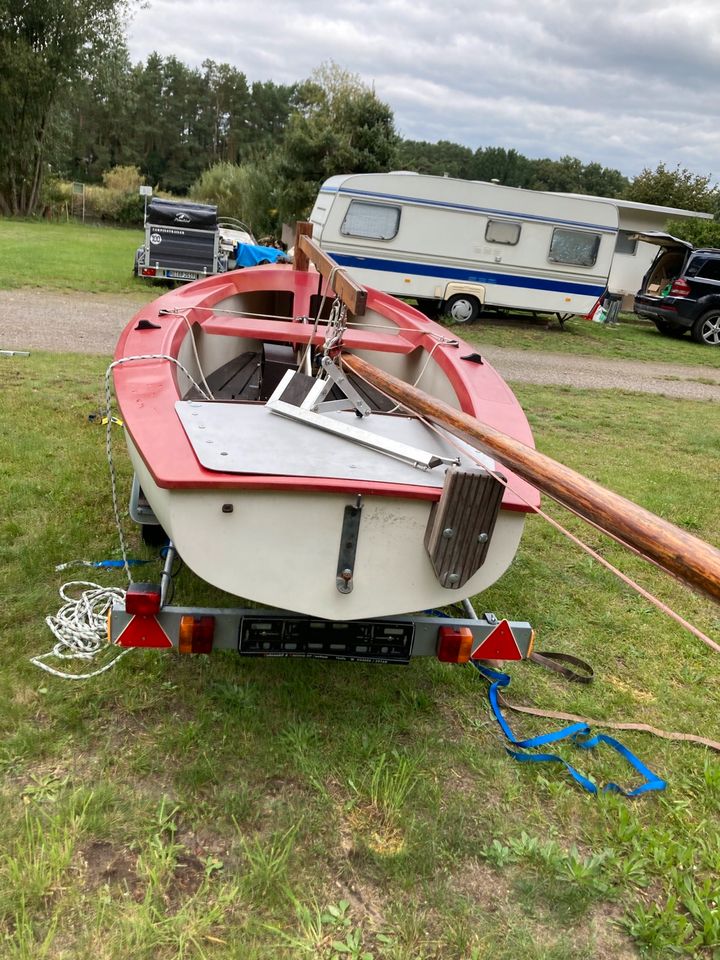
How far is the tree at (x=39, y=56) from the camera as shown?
86.1ft

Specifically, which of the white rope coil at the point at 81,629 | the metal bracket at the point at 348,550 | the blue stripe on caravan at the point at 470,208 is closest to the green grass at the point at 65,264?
the blue stripe on caravan at the point at 470,208

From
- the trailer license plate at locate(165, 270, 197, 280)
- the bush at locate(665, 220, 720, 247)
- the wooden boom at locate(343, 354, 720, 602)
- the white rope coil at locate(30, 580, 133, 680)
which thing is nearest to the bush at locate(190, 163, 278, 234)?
A: the trailer license plate at locate(165, 270, 197, 280)

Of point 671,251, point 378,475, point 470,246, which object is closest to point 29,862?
point 378,475

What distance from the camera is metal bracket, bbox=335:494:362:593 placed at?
2160 mm

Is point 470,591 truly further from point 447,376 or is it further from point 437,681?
point 447,376

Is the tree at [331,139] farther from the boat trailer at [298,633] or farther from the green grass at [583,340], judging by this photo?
the boat trailer at [298,633]

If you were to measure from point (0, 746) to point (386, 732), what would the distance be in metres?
1.35

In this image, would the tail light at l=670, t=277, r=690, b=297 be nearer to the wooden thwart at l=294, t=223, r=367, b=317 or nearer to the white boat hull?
the wooden thwart at l=294, t=223, r=367, b=317

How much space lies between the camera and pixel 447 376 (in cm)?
368

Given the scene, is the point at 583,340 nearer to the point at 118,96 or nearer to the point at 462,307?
the point at 462,307

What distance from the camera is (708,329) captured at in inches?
596

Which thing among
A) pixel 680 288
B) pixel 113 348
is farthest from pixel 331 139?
pixel 113 348

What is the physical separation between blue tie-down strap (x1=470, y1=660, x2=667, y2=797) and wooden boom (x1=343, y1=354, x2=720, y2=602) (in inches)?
46.6

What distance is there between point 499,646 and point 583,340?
1266cm
